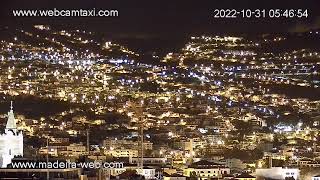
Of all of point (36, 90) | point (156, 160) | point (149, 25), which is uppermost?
point (149, 25)

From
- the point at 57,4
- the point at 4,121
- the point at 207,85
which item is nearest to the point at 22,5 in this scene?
the point at 57,4

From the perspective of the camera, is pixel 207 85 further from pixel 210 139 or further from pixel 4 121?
pixel 4 121

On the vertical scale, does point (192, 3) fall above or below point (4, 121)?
above


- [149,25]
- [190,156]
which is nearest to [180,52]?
[149,25]

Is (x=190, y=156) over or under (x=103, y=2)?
under

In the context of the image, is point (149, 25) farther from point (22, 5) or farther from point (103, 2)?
point (22, 5)

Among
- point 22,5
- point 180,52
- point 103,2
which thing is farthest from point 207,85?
point 22,5
